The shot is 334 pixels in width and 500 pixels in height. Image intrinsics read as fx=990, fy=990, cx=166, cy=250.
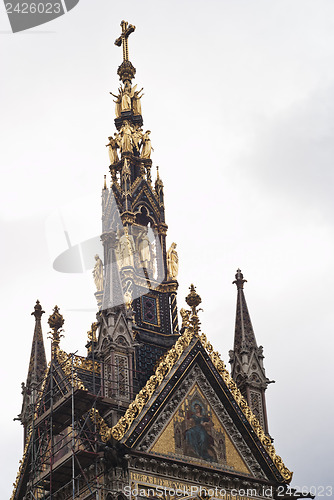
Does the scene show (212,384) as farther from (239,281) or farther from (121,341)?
(239,281)

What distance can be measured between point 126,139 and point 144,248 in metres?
6.18

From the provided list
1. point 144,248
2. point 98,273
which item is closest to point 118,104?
point 144,248

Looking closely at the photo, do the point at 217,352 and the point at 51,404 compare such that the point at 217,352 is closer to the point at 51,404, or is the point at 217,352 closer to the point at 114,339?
the point at 114,339

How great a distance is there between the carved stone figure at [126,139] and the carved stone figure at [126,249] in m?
5.49

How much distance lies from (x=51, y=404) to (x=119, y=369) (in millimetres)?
2725

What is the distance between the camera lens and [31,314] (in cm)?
4056

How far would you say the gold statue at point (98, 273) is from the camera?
42.0m

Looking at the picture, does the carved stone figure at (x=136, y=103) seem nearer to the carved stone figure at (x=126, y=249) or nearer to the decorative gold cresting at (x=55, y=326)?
the carved stone figure at (x=126, y=249)

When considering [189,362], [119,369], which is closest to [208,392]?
[189,362]

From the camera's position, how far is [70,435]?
33625 mm

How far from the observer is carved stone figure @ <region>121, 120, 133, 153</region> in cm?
4636

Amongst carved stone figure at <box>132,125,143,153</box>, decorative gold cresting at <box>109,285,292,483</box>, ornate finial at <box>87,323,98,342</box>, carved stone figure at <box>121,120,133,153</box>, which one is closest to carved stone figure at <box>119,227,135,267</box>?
ornate finial at <box>87,323,98,342</box>

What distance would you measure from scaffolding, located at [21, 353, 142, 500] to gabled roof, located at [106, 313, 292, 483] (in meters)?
1.12

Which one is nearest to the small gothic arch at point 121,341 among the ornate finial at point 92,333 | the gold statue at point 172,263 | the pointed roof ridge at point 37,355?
the ornate finial at point 92,333
